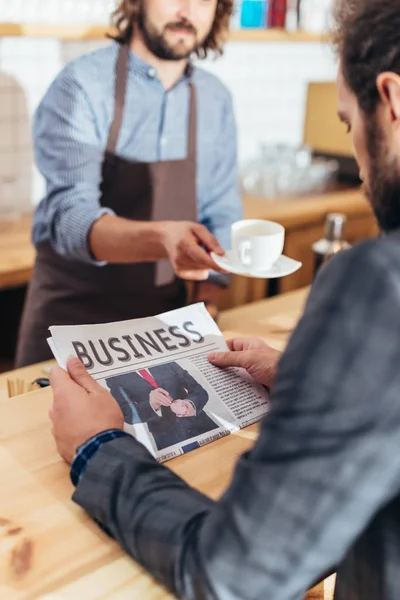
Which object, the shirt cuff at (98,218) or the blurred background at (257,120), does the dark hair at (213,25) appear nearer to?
the blurred background at (257,120)

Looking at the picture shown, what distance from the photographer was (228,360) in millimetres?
1072

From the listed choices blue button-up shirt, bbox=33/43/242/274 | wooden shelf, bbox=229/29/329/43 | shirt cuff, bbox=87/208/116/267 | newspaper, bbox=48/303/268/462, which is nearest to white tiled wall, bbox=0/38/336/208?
wooden shelf, bbox=229/29/329/43

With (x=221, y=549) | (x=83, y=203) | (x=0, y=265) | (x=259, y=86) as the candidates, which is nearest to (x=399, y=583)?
(x=221, y=549)

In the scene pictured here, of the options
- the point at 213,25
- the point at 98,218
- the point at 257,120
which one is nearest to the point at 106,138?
the point at 98,218

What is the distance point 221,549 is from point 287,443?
0.40 ft

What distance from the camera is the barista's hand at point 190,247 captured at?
1.31m

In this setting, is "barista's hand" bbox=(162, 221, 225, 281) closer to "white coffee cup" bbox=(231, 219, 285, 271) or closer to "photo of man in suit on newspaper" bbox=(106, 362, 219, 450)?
"white coffee cup" bbox=(231, 219, 285, 271)

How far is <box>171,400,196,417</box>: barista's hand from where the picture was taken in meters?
0.97

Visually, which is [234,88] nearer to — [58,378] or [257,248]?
[257,248]

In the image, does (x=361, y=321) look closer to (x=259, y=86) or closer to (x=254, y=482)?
(x=254, y=482)

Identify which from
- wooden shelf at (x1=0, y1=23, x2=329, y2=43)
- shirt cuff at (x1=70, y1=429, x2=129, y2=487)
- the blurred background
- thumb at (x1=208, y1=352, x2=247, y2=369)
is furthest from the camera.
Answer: the blurred background

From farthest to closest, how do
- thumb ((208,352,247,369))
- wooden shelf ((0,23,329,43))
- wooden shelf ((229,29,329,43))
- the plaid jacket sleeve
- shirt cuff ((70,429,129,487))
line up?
wooden shelf ((229,29,329,43)), wooden shelf ((0,23,329,43)), thumb ((208,352,247,369)), shirt cuff ((70,429,129,487)), the plaid jacket sleeve

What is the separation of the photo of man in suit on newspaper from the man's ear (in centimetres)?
50

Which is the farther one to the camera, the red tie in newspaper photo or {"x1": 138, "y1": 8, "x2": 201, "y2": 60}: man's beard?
{"x1": 138, "y1": 8, "x2": 201, "y2": 60}: man's beard
